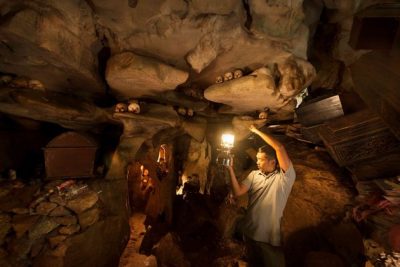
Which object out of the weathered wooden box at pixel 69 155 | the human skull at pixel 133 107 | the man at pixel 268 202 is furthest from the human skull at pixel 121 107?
the man at pixel 268 202

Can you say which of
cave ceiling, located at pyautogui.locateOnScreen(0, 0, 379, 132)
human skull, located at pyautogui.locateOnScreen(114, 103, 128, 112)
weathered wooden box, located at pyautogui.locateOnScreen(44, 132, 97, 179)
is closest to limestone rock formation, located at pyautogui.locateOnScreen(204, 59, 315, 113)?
cave ceiling, located at pyautogui.locateOnScreen(0, 0, 379, 132)

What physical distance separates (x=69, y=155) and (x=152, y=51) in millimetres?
3201

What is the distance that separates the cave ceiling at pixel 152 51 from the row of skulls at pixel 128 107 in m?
0.28

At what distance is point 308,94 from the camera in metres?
7.46

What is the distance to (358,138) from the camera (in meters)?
5.56

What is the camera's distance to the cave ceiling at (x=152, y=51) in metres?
3.70

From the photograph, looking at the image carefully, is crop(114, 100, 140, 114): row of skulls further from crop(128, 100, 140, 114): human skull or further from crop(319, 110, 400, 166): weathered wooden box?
crop(319, 110, 400, 166): weathered wooden box

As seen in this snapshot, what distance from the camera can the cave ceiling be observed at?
3.70 metres

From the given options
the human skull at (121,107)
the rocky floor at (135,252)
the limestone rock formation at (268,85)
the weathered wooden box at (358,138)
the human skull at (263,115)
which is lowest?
the rocky floor at (135,252)

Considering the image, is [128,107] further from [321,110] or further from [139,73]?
[321,110]

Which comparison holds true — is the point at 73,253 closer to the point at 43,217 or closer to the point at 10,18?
the point at 43,217

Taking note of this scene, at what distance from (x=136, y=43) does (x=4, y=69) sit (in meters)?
2.90

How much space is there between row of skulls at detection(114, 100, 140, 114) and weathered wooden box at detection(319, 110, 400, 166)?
4.98 meters

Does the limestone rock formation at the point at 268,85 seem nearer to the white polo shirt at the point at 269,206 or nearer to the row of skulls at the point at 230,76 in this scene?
the row of skulls at the point at 230,76
